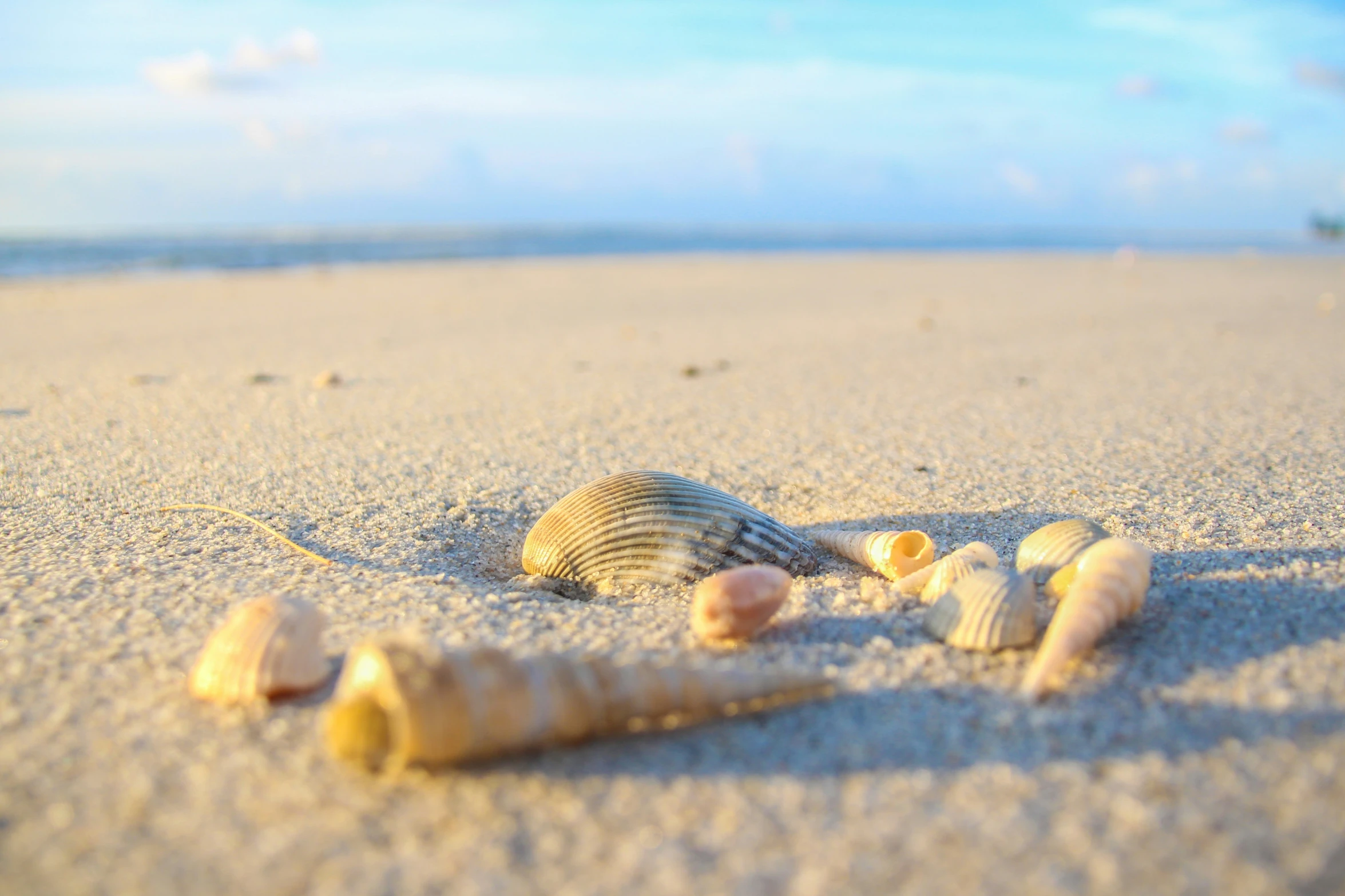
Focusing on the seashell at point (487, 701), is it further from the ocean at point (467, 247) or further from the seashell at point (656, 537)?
the ocean at point (467, 247)

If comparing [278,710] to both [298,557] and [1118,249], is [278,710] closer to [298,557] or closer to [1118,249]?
[298,557]

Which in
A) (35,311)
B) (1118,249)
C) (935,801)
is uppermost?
(1118,249)

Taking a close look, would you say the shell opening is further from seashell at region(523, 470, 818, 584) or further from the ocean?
the ocean

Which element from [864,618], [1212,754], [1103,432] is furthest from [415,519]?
[1103,432]

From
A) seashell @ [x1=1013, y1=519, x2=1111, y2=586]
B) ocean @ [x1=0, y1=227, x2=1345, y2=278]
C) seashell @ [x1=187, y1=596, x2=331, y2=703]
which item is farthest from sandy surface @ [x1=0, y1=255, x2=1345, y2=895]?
ocean @ [x1=0, y1=227, x2=1345, y2=278]

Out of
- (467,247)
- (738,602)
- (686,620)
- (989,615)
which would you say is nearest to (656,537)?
(686,620)

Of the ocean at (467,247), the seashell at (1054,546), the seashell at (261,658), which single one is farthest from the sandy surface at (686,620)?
the ocean at (467,247)

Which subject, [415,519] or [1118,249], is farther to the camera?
[1118,249]
